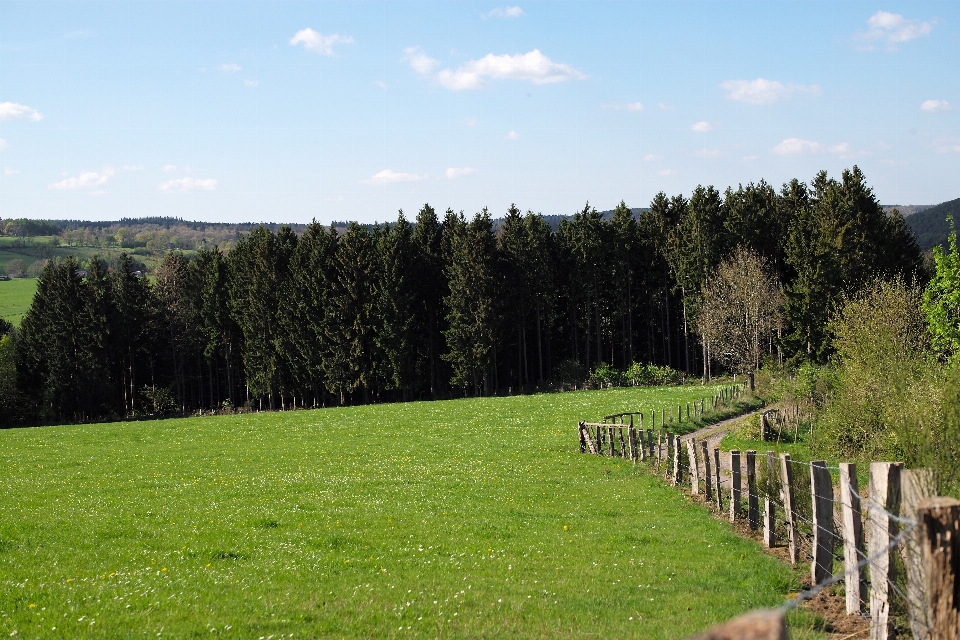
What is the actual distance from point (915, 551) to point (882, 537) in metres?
0.97

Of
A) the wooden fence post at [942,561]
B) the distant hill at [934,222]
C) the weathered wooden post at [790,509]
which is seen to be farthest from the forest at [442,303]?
the distant hill at [934,222]

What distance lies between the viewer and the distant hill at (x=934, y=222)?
509ft

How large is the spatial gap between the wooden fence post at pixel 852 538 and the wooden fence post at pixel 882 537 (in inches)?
36.5

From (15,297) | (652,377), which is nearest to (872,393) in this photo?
(652,377)

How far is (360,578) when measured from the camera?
504 inches

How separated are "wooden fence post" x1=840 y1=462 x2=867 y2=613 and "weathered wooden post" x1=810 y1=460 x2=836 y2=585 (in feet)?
4.29

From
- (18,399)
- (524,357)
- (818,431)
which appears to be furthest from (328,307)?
(818,431)

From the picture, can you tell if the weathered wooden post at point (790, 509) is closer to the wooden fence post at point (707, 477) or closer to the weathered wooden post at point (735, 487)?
the weathered wooden post at point (735, 487)

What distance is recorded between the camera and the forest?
68150 millimetres

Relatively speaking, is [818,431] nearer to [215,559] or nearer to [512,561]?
[512,561]

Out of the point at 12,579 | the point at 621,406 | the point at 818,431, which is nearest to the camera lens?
the point at 12,579

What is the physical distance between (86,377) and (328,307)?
23.7m

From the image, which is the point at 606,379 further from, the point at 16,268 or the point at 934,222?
the point at 934,222

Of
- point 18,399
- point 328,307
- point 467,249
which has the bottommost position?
point 18,399
